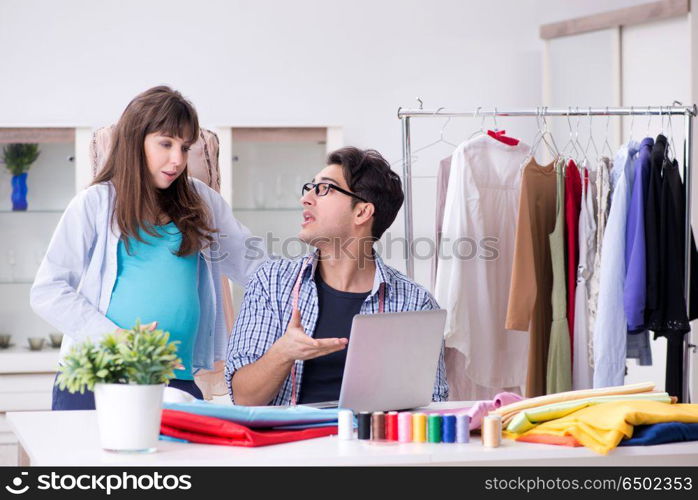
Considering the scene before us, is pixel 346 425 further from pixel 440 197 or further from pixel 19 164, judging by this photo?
pixel 19 164

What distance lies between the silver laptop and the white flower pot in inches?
16.2

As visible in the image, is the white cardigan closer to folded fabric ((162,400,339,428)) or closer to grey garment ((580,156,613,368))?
folded fabric ((162,400,339,428))

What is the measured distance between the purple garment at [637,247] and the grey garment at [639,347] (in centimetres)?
20

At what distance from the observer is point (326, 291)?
241 cm

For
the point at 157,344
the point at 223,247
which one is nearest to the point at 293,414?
the point at 157,344

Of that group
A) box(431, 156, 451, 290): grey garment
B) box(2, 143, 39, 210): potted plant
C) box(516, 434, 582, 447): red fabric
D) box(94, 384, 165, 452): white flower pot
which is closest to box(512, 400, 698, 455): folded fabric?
box(516, 434, 582, 447): red fabric

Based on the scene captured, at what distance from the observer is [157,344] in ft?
5.24

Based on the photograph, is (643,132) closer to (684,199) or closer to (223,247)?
(684,199)

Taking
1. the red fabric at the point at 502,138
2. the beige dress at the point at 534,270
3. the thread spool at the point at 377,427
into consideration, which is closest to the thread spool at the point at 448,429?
the thread spool at the point at 377,427

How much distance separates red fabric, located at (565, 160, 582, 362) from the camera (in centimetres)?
321

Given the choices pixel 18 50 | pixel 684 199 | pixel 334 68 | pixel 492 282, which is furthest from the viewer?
pixel 334 68

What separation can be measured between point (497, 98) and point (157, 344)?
3.27m

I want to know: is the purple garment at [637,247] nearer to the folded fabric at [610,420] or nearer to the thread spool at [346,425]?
the folded fabric at [610,420]

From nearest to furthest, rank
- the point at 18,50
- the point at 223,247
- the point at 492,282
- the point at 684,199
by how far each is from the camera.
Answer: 1. the point at 223,247
2. the point at 684,199
3. the point at 492,282
4. the point at 18,50
